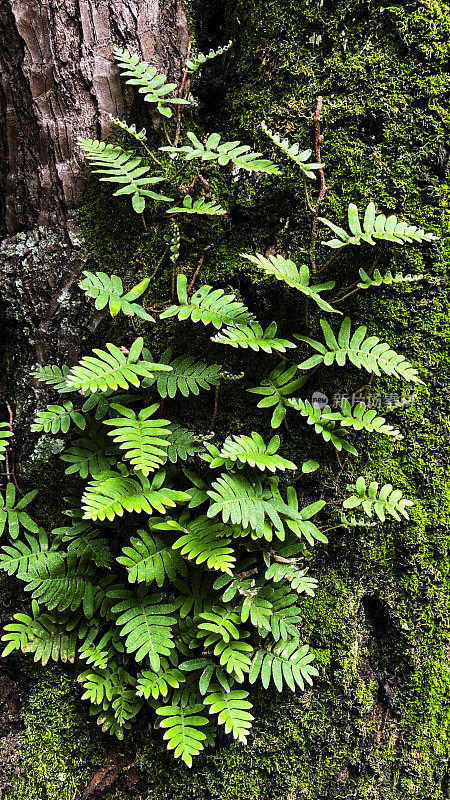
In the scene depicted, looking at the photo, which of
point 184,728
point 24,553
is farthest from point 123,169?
point 184,728

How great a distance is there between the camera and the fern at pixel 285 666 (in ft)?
→ 7.23

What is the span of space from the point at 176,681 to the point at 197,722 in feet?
0.57

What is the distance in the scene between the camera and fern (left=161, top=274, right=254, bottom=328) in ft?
7.30

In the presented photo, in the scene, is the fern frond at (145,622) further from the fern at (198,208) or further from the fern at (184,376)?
the fern at (198,208)

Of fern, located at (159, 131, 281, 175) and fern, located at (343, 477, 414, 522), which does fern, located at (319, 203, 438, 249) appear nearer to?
fern, located at (159, 131, 281, 175)

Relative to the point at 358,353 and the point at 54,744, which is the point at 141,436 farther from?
the point at 54,744

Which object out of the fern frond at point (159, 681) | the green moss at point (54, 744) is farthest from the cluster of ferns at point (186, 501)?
the green moss at point (54, 744)

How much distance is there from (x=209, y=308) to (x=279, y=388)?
45 centimetres

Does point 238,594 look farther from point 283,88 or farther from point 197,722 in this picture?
point 283,88

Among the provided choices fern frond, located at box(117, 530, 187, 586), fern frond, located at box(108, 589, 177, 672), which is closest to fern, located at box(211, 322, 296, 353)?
fern frond, located at box(117, 530, 187, 586)

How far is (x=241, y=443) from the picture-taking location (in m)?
2.20

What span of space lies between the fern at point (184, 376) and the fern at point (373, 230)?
0.71 metres

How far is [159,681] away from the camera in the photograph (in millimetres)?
2164

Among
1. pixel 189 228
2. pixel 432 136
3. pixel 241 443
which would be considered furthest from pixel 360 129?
pixel 241 443
